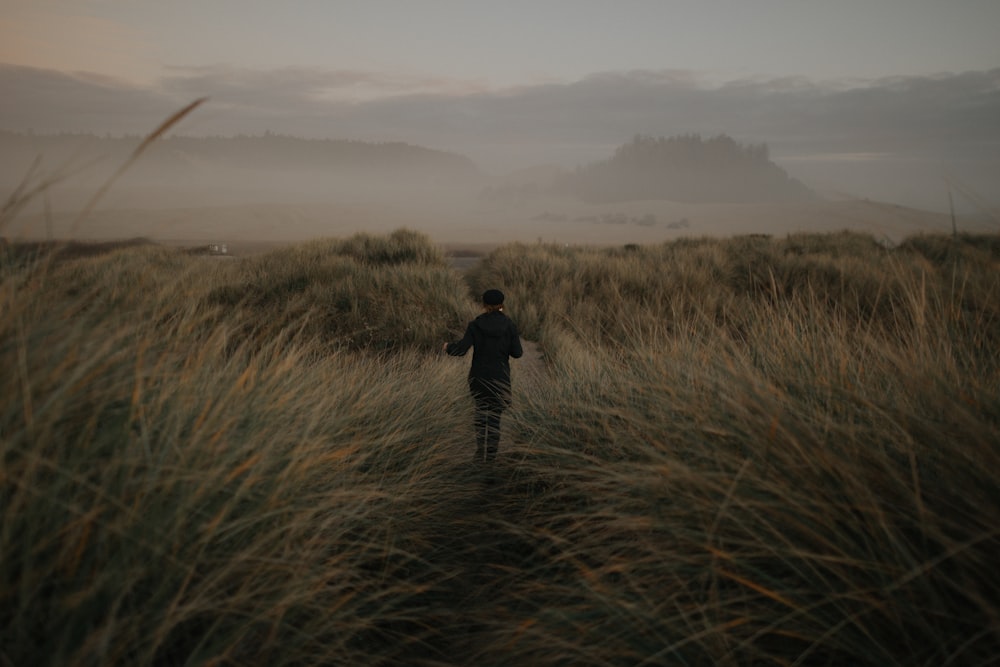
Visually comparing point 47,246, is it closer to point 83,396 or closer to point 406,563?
point 83,396

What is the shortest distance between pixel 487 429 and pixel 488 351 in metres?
0.60

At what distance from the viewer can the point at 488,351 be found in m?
4.42

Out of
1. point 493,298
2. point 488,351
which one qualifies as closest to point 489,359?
point 488,351

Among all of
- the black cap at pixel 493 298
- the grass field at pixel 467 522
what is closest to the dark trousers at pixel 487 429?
the grass field at pixel 467 522

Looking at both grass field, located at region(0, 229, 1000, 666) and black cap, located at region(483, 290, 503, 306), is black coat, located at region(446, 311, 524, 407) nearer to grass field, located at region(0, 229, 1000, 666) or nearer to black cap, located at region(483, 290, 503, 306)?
black cap, located at region(483, 290, 503, 306)

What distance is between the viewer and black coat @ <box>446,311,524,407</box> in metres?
4.40

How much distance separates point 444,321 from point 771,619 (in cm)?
715

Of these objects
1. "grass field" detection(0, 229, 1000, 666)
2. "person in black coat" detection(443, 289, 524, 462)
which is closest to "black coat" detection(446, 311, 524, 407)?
"person in black coat" detection(443, 289, 524, 462)

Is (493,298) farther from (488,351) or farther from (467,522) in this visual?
(467,522)

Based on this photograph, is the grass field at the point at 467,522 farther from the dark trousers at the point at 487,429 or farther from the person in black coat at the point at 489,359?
the person in black coat at the point at 489,359

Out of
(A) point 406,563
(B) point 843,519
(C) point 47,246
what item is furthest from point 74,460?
(B) point 843,519

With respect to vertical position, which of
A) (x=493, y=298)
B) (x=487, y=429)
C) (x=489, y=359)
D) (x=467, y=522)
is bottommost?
(x=467, y=522)

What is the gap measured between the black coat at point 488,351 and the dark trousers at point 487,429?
6 cm

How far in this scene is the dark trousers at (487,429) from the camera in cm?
425
